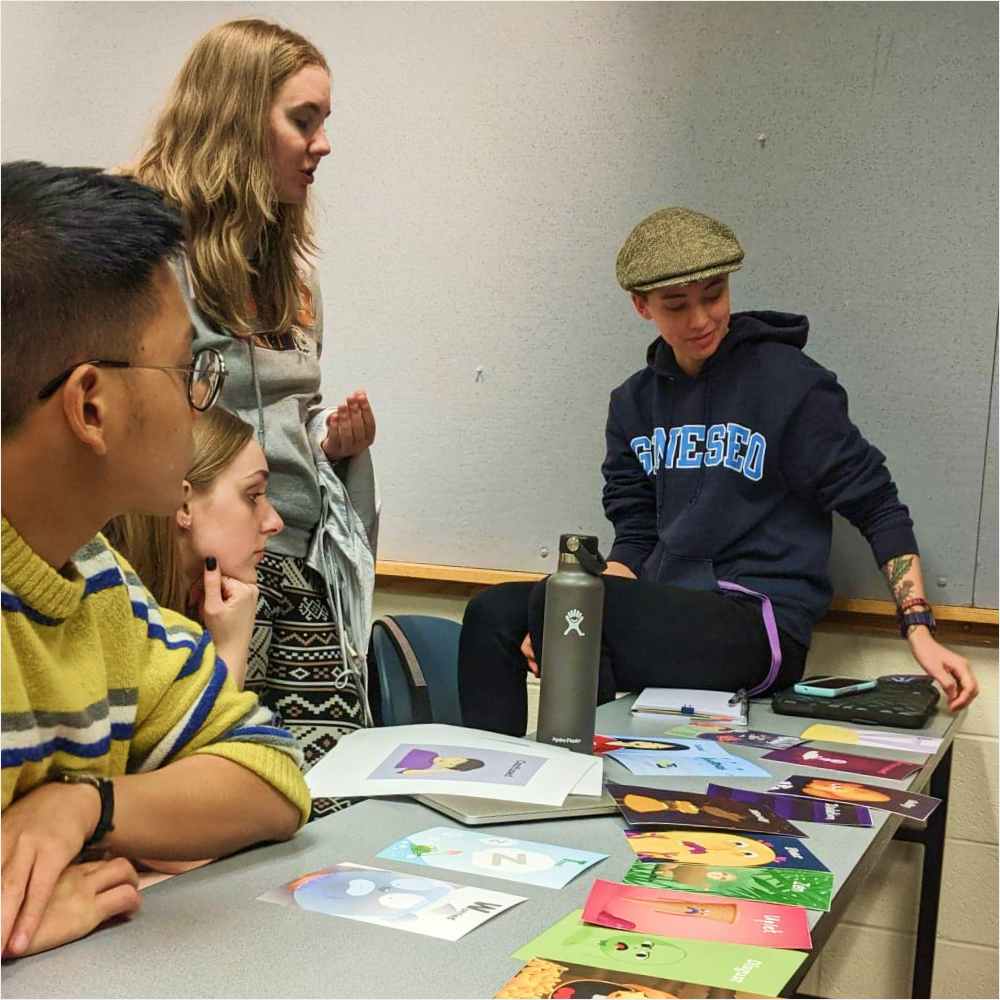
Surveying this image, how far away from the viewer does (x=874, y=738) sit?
1801 millimetres

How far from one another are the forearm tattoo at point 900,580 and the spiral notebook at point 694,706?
455 millimetres

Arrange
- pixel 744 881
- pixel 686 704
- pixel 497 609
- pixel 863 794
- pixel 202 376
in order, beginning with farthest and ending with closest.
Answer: pixel 497 609
pixel 686 704
pixel 863 794
pixel 744 881
pixel 202 376

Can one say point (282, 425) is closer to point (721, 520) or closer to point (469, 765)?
point (469, 765)

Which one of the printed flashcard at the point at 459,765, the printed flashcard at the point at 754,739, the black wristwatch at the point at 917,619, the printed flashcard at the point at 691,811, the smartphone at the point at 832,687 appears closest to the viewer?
the printed flashcard at the point at 691,811

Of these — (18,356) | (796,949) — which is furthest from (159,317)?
(796,949)

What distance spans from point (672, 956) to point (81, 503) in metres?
0.53

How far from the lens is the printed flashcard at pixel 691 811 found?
1210mm

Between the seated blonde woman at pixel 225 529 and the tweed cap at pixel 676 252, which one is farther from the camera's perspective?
the tweed cap at pixel 676 252

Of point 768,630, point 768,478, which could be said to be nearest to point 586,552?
point 768,630

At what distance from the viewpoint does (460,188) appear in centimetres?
281

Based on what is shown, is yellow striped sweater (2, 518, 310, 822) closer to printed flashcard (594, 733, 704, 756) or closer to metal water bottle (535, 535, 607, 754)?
metal water bottle (535, 535, 607, 754)

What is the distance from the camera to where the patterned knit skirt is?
6.14ft

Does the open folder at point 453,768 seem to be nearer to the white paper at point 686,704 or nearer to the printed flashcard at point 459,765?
the printed flashcard at point 459,765

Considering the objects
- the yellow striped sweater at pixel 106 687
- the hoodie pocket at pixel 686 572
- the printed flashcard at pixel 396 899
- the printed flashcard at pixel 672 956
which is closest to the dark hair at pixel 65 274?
the yellow striped sweater at pixel 106 687
